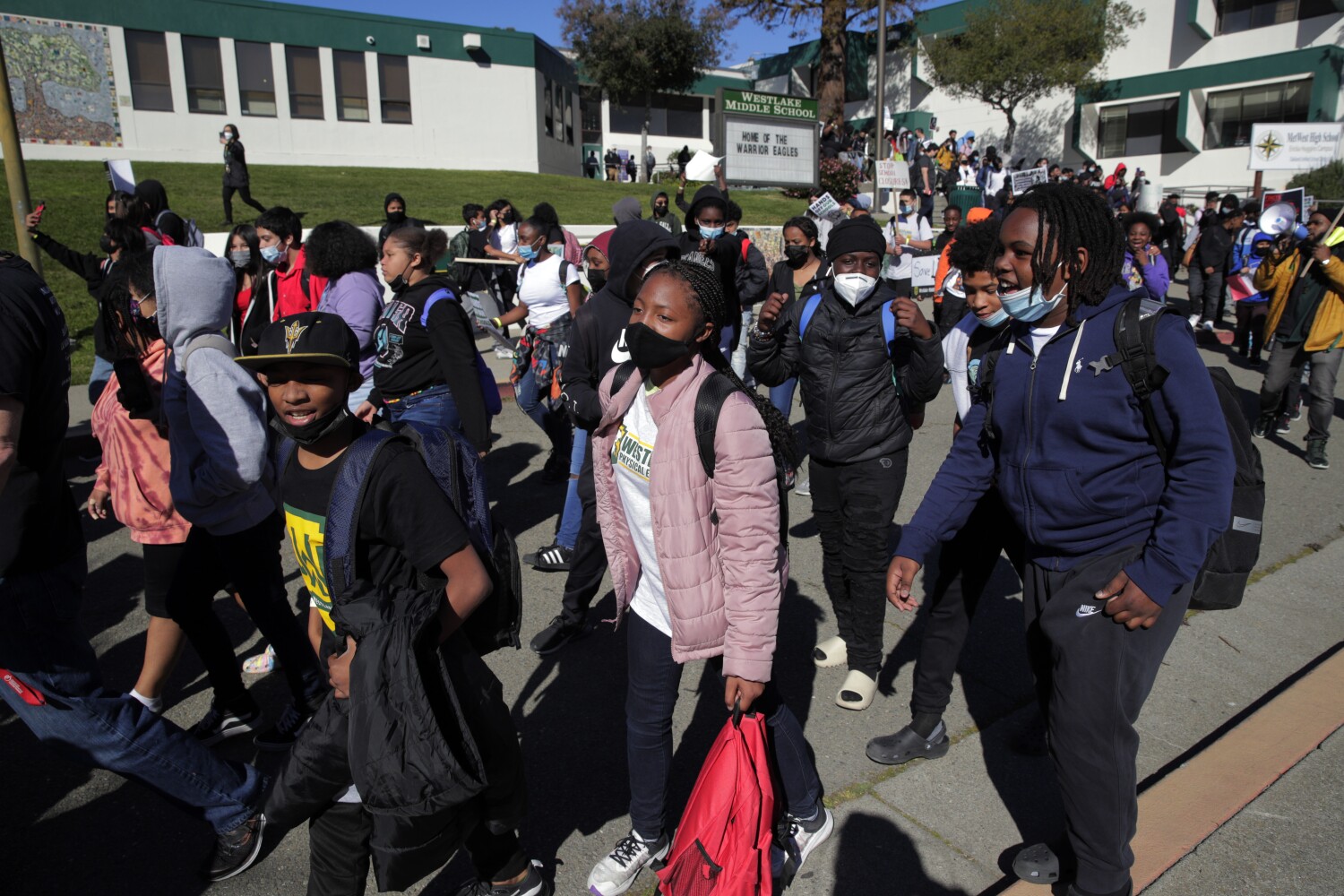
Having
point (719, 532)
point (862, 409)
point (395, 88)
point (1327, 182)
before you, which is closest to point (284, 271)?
point (862, 409)

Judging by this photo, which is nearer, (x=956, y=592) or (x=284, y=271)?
(x=956, y=592)

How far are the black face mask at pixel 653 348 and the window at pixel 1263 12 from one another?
140 feet

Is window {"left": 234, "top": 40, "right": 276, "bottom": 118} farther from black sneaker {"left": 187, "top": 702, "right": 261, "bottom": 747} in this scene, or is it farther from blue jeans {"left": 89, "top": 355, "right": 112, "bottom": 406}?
black sneaker {"left": 187, "top": 702, "right": 261, "bottom": 747}

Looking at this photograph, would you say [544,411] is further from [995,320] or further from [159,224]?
[159,224]

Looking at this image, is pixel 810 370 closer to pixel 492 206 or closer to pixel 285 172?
pixel 492 206

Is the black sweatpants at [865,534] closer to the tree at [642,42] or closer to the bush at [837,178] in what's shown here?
the bush at [837,178]

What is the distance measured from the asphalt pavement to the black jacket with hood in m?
1.20

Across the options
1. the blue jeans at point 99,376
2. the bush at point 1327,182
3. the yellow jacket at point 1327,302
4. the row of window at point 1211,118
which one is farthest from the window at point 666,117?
the blue jeans at point 99,376

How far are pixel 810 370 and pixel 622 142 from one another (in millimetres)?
49428

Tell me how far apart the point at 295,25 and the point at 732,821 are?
33920mm

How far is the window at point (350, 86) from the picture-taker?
30.9m

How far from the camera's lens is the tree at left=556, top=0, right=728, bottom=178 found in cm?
4153

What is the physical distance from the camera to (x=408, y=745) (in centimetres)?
204

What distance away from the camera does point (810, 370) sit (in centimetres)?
396
